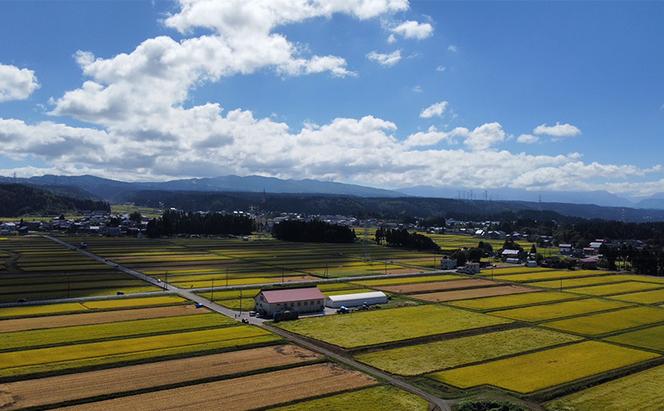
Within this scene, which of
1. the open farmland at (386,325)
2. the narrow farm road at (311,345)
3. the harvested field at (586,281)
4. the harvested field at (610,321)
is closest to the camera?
the narrow farm road at (311,345)

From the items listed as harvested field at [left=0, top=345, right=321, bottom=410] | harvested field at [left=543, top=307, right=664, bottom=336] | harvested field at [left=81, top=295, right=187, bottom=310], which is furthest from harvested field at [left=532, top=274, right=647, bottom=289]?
harvested field at [left=0, top=345, right=321, bottom=410]

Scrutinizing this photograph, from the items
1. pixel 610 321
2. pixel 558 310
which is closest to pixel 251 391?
pixel 610 321

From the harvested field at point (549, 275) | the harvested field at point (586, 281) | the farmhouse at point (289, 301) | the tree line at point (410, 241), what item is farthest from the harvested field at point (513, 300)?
the tree line at point (410, 241)

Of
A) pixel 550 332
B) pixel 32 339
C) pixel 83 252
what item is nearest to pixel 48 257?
pixel 83 252

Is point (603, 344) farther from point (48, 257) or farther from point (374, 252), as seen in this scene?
point (48, 257)

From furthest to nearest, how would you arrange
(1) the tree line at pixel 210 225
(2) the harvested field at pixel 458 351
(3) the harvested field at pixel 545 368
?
(1) the tree line at pixel 210 225 → (2) the harvested field at pixel 458 351 → (3) the harvested field at pixel 545 368

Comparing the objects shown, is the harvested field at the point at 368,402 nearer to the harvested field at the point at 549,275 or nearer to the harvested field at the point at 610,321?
the harvested field at the point at 610,321

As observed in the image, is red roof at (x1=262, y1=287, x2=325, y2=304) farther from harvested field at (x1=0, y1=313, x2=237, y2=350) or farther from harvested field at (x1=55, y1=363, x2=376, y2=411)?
harvested field at (x1=55, y1=363, x2=376, y2=411)
